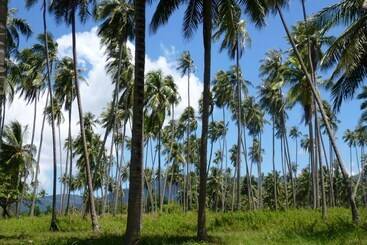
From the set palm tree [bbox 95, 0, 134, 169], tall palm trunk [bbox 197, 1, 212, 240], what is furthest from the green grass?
palm tree [bbox 95, 0, 134, 169]

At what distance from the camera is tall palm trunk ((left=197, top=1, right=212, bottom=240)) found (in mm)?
18828

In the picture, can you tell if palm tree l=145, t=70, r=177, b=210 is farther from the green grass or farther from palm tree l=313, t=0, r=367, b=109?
palm tree l=313, t=0, r=367, b=109

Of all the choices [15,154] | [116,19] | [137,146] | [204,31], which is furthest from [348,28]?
[15,154]

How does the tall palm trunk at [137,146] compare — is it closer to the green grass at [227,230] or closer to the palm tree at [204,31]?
the green grass at [227,230]

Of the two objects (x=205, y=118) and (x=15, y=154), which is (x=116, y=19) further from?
(x=15, y=154)

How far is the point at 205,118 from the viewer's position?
64.9 ft

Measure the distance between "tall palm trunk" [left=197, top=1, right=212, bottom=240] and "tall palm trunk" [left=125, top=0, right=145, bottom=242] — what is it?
13.3 ft

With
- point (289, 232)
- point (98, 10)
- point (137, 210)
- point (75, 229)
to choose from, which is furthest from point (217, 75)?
point (137, 210)

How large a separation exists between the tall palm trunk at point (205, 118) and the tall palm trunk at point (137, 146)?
13.3 ft

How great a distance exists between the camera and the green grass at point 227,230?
17375mm

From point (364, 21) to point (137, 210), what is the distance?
11.5m

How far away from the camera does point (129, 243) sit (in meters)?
14.6

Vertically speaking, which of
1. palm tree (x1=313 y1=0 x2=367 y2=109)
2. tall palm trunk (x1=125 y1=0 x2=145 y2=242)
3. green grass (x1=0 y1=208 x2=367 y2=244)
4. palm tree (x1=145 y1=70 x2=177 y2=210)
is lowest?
green grass (x1=0 y1=208 x2=367 y2=244)

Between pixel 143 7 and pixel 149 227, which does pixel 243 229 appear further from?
pixel 143 7
